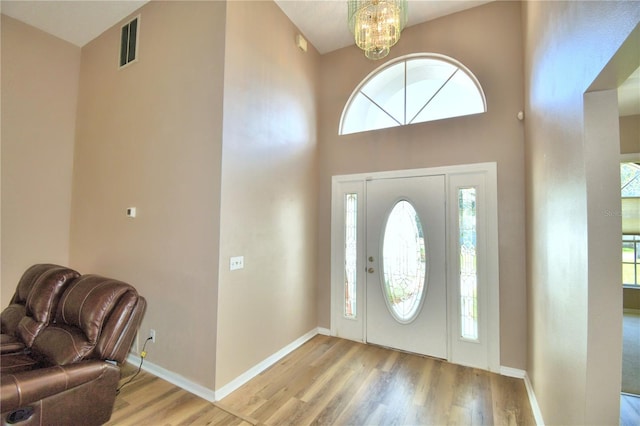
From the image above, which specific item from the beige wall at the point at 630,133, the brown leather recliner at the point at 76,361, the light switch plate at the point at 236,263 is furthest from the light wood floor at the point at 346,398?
the beige wall at the point at 630,133

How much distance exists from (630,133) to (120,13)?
225 inches

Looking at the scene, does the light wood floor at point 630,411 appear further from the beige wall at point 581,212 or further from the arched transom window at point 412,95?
the arched transom window at point 412,95

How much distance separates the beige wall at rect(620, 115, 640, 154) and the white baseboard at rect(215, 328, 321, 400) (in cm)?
392

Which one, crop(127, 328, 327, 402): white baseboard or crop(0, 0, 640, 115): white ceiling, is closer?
crop(127, 328, 327, 402): white baseboard

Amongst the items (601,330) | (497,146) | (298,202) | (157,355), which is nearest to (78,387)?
(157,355)

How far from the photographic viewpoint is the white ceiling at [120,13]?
290 cm

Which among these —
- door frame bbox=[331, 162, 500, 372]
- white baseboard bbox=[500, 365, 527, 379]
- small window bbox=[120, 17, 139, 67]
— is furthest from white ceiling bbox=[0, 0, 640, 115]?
white baseboard bbox=[500, 365, 527, 379]

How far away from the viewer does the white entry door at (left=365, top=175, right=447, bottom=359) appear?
2.91m

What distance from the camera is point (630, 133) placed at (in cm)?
266

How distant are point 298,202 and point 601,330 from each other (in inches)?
106

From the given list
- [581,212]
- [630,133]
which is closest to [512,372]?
[581,212]

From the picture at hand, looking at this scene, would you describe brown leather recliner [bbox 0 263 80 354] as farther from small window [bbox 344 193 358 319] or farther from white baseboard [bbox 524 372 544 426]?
white baseboard [bbox 524 372 544 426]

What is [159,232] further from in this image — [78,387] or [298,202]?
[298,202]

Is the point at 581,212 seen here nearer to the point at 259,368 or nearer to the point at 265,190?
the point at 265,190
